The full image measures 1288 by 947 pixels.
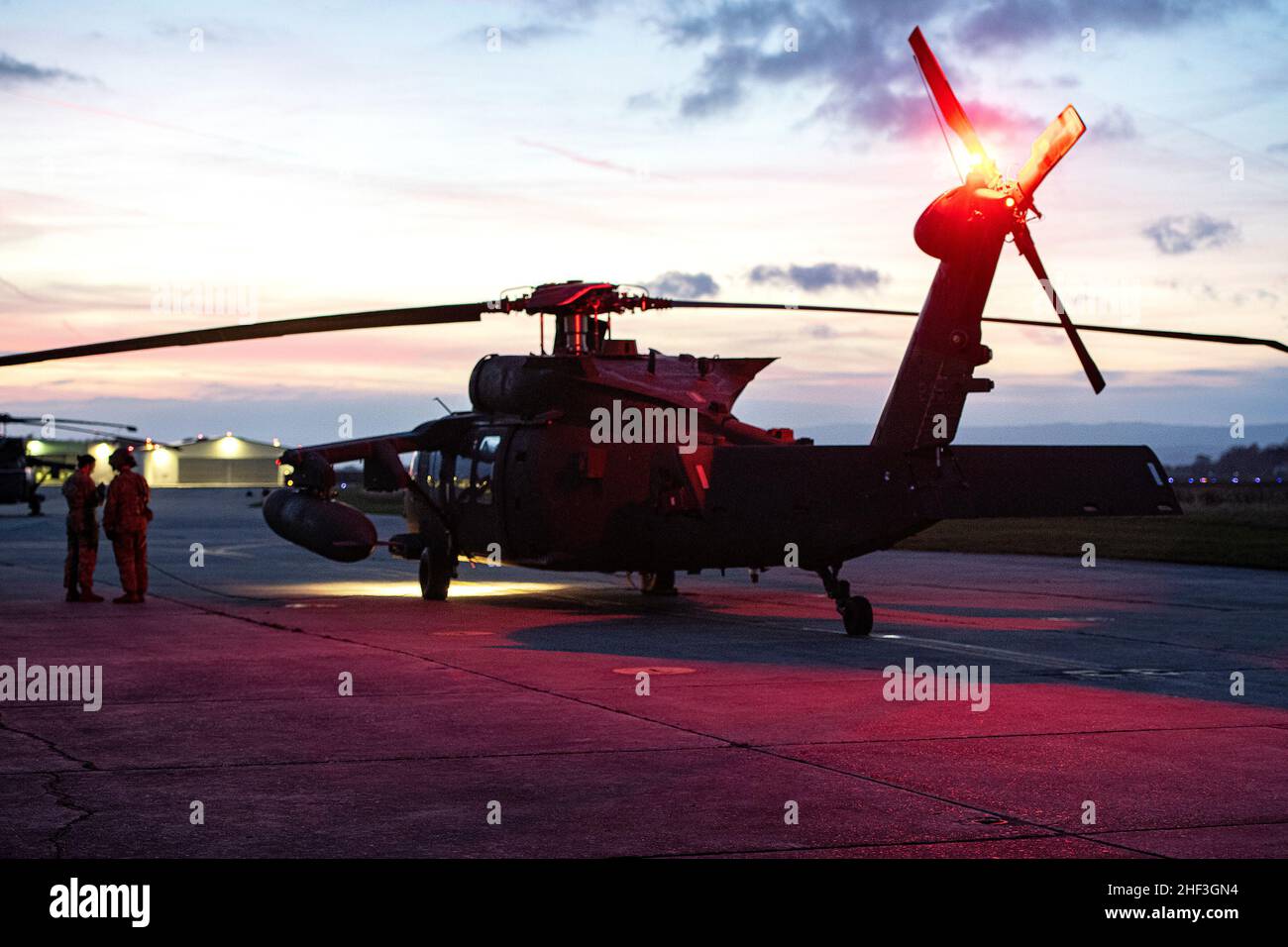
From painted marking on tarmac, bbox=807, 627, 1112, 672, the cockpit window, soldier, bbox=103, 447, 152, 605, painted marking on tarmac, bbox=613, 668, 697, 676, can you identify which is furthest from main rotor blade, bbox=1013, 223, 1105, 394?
soldier, bbox=103, 447, 152, 605

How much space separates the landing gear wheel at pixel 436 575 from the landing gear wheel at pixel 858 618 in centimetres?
711

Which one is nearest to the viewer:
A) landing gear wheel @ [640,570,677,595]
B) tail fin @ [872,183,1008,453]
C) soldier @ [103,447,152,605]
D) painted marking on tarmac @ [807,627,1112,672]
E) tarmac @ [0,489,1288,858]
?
tarmac @ [0,489,1288,858]

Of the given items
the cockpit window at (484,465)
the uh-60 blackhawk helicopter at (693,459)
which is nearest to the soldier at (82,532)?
the uh-60 blackhawk helicopter at (693,459)

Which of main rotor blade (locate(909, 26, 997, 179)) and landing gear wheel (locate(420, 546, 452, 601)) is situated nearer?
main rotor blade (locate(909, 26, 997, 179))

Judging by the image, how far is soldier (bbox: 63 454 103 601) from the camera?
21219mm

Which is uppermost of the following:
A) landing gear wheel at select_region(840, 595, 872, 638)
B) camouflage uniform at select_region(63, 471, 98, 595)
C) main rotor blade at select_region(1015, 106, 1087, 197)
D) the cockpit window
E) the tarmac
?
main rotor blade at select_region(1015, 106, 1087, 197)

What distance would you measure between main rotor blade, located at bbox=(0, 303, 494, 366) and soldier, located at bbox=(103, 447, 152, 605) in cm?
464

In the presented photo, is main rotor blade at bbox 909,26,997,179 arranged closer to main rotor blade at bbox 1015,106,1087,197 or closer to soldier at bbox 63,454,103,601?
main rotor blade at bbox 1015,106,1087,197

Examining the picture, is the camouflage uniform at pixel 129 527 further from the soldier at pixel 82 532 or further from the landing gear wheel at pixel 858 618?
the landing gear wheel at pixel 858 618

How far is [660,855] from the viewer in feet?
23.2
